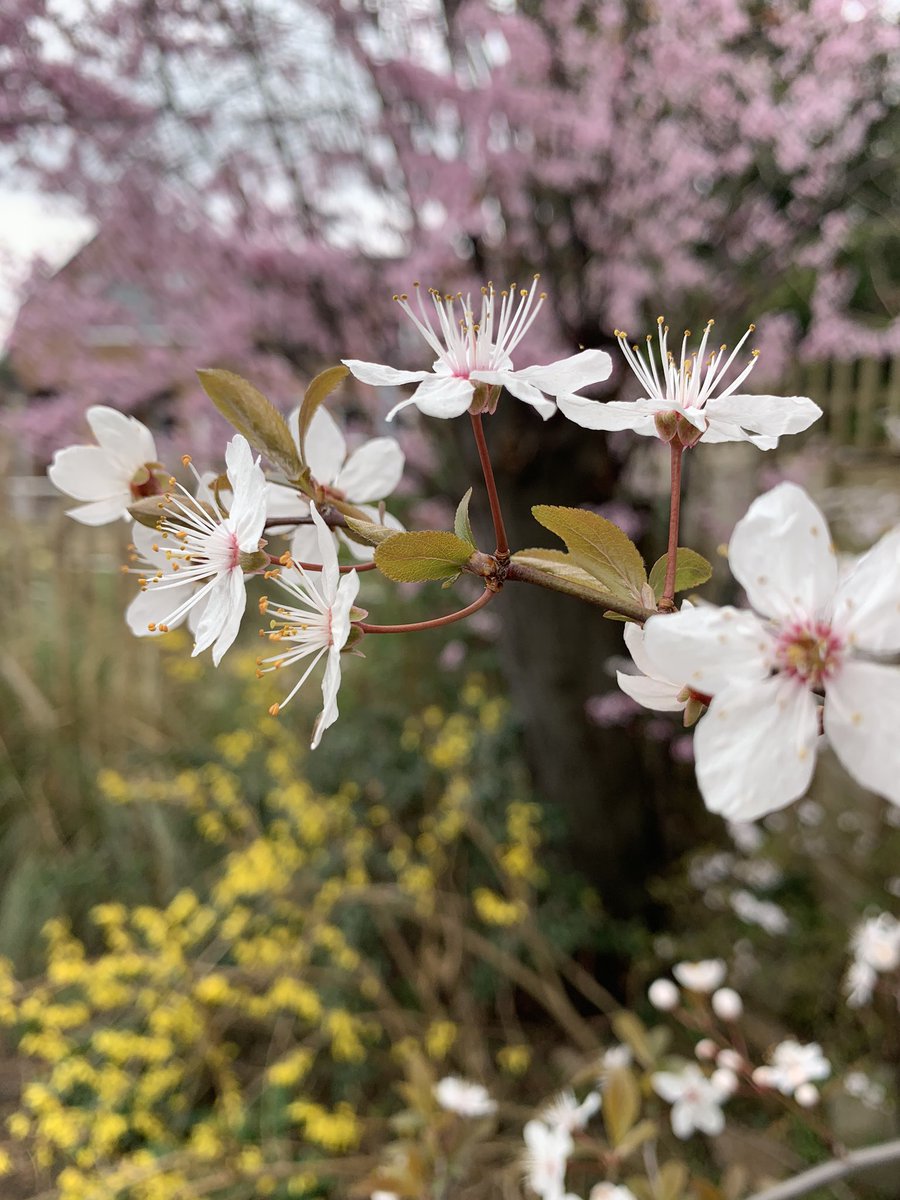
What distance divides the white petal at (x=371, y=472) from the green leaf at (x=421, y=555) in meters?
0.12

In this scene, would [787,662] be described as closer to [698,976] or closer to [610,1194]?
[610,1194]

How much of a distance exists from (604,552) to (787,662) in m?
0.08

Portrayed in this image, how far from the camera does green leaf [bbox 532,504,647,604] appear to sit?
31 centimetres

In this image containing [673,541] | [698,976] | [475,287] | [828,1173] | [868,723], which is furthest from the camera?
[475,287]

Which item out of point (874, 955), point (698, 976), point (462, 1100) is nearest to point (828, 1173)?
point (698, 976)

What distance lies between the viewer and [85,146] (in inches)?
69.6

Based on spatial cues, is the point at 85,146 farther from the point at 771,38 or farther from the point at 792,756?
the point at 792,756

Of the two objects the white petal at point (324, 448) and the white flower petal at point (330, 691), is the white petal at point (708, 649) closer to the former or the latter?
the white flower petal at point (330, 691)

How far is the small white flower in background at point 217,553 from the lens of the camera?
1.03 feet

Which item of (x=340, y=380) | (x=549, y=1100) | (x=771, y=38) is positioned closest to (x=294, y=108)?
(x=771, y=38)

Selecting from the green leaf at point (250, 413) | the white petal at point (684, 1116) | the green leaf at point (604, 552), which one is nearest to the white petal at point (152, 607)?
the green leaf at point (250, 413)

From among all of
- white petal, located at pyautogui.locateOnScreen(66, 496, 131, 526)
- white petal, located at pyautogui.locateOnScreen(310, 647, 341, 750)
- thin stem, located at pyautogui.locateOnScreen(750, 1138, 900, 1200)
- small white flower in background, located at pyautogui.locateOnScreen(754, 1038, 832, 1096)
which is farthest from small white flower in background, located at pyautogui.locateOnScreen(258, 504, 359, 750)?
small white flower in background, located at pyautogui.locateOnScreen(754, 1038, 832, 1096)

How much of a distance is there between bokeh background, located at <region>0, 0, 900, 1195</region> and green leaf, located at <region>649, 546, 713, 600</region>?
1436mm

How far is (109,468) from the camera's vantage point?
41 centimetres
